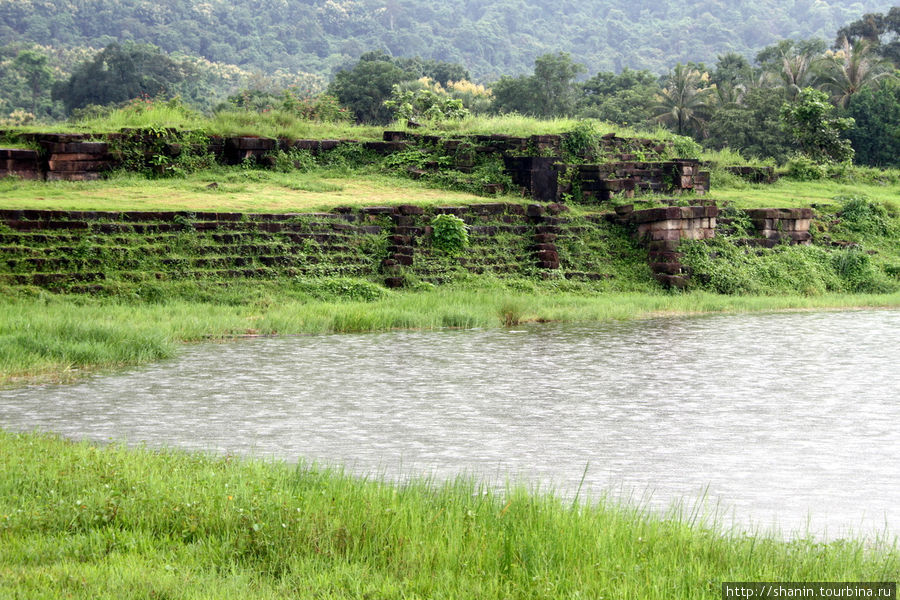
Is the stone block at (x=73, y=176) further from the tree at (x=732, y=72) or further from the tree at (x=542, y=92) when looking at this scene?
the tree at (x=732, y=72)

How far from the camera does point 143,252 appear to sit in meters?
14.5

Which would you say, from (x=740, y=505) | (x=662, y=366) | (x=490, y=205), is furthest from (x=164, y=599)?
(x=490, y=205)

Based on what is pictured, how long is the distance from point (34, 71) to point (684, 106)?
3507cm

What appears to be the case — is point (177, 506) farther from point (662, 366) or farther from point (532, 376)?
point (662, 366)

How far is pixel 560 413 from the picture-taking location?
8.39 metres

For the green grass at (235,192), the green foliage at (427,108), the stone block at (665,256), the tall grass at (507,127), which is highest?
the green foliage at (427,108)

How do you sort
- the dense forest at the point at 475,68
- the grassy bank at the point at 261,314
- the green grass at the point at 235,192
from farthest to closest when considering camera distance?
1. the dense forest at the point at 475,68
2. the green grass at the point at 235,192
3. the grassy bank at the point at 261,314

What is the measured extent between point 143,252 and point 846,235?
1561 centimetres

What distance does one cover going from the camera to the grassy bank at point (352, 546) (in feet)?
13.5

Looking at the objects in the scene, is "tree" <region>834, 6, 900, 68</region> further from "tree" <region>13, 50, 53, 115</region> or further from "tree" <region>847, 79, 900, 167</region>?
"tree" <region>13, 50, 53, 115</region>

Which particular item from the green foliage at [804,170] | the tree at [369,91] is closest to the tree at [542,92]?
the tree at [369,91]

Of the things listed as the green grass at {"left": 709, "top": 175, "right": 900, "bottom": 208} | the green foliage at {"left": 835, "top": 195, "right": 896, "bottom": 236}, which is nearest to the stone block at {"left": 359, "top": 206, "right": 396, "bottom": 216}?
the green grass at {"left": 709, "top": 175, "right": 900, "bottom": 208}

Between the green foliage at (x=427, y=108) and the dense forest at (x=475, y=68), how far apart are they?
0.25 ft

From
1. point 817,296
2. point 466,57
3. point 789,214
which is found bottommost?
point 817,296
